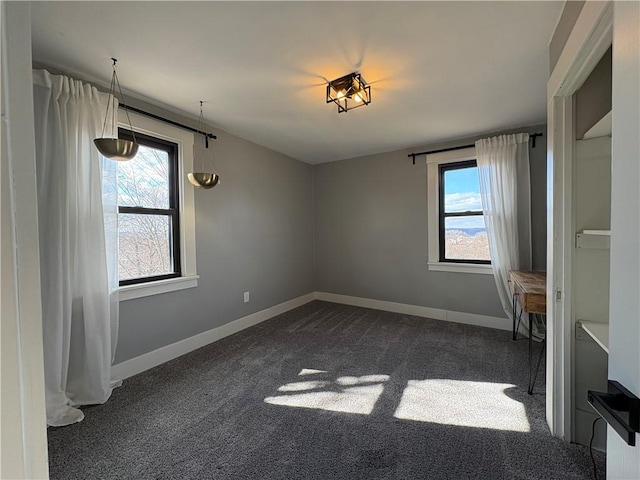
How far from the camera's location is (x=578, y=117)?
1.52 m

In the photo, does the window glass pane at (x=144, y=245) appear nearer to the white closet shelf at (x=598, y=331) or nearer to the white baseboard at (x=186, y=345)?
the white baseboard at (x=186, y=345)

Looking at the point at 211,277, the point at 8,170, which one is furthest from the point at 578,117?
the point at 211,277

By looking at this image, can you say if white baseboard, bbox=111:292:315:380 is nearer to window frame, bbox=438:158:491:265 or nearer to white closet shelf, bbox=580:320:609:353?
window frame, bbox=438:158:491:265

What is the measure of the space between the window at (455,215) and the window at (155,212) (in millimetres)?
2914

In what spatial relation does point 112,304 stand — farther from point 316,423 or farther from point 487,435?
point 487,435

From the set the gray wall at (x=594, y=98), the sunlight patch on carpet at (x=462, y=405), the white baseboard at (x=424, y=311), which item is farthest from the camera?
the white baseboard at (x=424, y=311)

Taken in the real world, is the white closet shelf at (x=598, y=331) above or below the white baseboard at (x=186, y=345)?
above

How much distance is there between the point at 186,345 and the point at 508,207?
3.71 metres

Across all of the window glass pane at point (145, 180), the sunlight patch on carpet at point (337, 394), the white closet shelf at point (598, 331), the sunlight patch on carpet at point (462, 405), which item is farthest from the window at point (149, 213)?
the white closet shelf at point (598, 331)

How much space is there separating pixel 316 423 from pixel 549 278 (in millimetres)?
1683

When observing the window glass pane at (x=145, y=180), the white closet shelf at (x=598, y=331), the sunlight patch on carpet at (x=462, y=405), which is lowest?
the sunlight patch on carpet at (x=462, y=405)

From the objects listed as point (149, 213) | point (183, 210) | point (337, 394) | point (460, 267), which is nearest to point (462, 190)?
point (460, 267)

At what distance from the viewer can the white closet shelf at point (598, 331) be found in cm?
125

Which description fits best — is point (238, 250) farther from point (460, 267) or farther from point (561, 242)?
point (561, 242)
